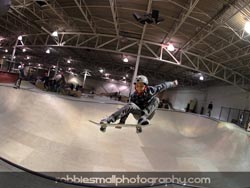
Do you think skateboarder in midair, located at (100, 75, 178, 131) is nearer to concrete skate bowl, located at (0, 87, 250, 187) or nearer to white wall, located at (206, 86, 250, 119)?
concrete skate bowl, located at (0, 87, 250, 187)

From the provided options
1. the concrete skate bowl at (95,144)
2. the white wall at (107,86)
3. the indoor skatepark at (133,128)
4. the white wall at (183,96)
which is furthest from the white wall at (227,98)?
the white wall at (107,86)

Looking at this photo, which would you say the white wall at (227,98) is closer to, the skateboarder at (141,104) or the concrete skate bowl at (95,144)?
the concrete skate bowl at (95,144)

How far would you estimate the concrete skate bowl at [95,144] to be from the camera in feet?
18.5

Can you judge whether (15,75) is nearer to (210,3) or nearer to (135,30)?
(135,30)

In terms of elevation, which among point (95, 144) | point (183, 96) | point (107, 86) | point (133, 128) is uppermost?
point (183, 96)

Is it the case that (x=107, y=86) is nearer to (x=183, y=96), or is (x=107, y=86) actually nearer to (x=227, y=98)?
(x=183, y=96)

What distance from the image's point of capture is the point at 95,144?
706 cm

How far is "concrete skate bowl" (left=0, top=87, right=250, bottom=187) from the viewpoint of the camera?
5.62 metres

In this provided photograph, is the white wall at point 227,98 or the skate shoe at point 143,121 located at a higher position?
the white wall at point 227,98

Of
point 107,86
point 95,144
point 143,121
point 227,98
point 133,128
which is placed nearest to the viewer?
point 143,121

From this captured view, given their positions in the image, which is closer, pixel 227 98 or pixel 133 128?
pixel 133 128

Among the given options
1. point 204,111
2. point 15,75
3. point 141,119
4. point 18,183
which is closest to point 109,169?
point 141,119

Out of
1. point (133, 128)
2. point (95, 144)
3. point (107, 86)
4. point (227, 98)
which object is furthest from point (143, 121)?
point (107, 86)

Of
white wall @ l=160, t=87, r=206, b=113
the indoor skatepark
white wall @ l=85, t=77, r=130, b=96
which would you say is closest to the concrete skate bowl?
the indoor skatepark
